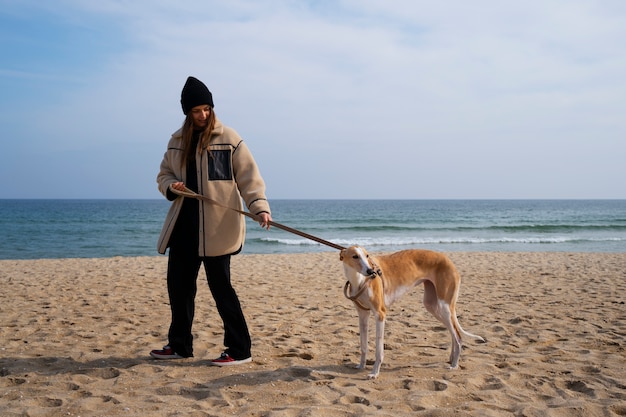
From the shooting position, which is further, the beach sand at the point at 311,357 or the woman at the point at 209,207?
the woman at the point at 209,207

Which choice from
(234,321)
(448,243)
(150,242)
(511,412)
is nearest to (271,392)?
(234,321)

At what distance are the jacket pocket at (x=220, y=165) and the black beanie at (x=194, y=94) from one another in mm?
399

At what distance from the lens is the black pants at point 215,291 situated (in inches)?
163

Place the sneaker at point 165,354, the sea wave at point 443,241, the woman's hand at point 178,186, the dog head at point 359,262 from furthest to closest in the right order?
the sea wave at point 443,241
the sneaker at point 165,354
the woman's hand at point 178,186
the dog head at point 359,262

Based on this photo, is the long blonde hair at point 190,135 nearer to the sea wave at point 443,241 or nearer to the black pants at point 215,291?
the black pants at point 215,291

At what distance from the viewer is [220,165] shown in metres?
4.14

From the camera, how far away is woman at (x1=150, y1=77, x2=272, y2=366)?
13.3 ft

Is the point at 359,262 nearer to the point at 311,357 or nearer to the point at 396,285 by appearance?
the point at 396,285

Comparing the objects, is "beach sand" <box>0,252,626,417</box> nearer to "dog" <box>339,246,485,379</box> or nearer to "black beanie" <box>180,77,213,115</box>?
"dog" <box>339,246,485,379</box>

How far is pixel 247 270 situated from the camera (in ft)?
37.9

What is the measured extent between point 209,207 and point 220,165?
36 centimetres

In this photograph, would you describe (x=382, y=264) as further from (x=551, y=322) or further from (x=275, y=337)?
(x=551, y=322)

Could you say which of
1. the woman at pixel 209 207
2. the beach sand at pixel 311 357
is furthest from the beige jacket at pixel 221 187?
the beach sand at pixel 311 357

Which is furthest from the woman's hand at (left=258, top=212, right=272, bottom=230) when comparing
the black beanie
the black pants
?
the black beanie
